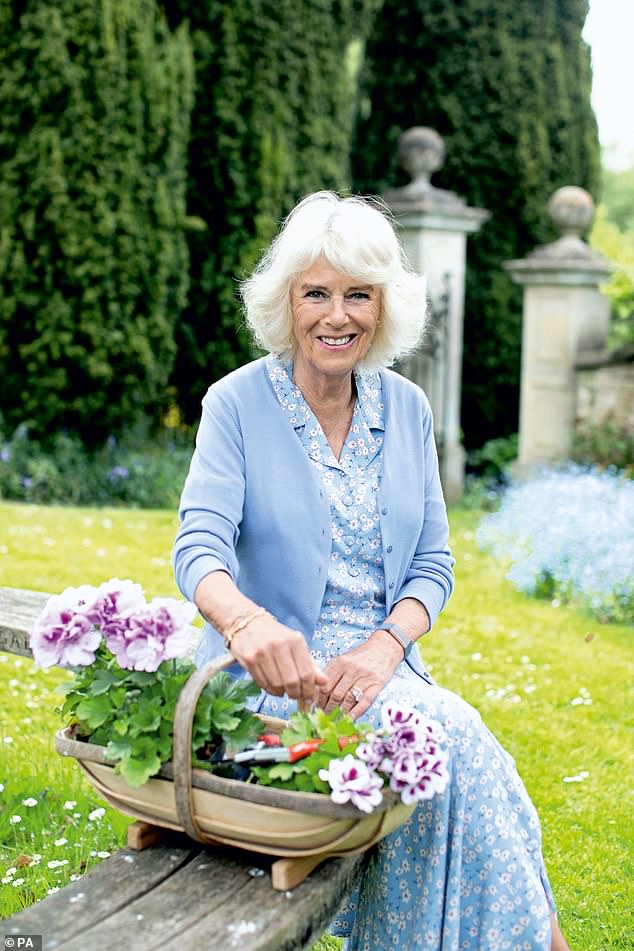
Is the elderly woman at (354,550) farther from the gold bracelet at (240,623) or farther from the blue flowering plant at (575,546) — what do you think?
the blue flowering plant at (575,546)

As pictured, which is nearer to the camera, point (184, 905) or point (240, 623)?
point (184, 905)

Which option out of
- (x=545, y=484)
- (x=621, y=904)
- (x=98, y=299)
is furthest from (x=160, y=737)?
(x=98, y=299)

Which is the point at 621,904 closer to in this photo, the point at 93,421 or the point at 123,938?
the point at 123,938

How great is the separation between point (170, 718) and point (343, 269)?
3.29ft

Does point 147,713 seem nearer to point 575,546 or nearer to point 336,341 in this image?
point 336,341

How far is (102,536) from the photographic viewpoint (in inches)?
242

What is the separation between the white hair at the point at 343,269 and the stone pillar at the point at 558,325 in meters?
5.93

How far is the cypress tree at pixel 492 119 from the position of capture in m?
9.93

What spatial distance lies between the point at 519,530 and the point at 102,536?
2216 mm

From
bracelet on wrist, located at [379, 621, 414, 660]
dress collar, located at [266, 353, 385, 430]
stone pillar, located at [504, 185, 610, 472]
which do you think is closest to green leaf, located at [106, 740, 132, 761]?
bracelet on wrist, located at [379, 621, 414, 660]

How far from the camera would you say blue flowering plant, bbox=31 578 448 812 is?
1848 mm

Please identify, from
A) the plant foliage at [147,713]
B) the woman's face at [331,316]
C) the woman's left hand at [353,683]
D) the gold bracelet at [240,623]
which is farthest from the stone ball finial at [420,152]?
the plant foliage at [147,713]

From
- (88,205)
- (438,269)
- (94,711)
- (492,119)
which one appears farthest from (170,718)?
(492,119)

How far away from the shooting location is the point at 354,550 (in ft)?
8.07
